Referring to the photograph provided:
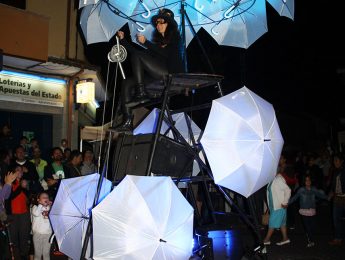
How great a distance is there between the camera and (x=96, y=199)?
5.02m

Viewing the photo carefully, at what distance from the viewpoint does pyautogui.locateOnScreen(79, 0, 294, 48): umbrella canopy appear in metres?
6.14

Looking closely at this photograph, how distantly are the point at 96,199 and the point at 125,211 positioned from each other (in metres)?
1.01

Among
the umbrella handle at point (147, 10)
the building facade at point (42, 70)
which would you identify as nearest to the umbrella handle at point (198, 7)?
the umbrella handle at point (147, 10)

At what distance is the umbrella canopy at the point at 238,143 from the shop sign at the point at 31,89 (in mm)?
9349

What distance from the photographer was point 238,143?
4.84 meters

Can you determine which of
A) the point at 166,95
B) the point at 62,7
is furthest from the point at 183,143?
the point at 62,7

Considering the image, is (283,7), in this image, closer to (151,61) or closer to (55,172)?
(151,61)

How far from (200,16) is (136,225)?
13.2 ft

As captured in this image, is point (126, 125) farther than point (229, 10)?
No

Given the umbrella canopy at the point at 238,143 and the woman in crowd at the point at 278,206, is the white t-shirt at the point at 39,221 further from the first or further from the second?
the woman in crowd at the point at 278,206

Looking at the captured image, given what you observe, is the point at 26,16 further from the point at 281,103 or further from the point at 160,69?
the point at 281,103

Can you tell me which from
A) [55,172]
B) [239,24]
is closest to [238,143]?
[239,24]

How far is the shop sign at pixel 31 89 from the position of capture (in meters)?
12.2

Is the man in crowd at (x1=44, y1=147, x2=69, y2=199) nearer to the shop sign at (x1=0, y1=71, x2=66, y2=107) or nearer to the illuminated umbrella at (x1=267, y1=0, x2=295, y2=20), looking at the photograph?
the shop sign at (x1=0, y1=71, x2=66, y2=107)
